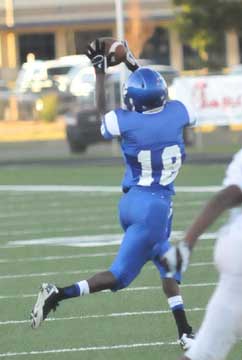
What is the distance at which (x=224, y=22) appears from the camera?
37969 mm

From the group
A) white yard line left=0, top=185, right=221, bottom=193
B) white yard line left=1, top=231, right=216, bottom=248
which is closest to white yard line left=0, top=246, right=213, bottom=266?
white yard line left=1, top=231, right=216, bottom=248

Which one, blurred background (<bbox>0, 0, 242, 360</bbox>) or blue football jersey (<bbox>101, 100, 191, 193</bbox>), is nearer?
blue football jersey (<bbox>101, 100, 191, 193</bbox>)

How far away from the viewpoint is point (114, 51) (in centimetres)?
794

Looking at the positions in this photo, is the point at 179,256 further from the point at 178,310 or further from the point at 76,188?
the point at 76,188

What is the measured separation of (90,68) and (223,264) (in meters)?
26.4

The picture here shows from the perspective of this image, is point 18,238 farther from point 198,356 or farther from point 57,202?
point 198,356

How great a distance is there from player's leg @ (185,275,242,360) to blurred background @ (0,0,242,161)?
585 inches

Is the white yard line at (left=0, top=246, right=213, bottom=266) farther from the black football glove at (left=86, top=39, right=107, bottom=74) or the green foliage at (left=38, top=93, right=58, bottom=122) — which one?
the green foliage at (left=38, top=93, right=58, bottom=122)

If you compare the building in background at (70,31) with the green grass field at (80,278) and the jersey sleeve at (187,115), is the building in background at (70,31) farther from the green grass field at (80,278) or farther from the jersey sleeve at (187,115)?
Answer: the jersey sleeve at (187,115)

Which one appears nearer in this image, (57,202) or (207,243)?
(207,243)

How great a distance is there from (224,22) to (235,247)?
1309 inches

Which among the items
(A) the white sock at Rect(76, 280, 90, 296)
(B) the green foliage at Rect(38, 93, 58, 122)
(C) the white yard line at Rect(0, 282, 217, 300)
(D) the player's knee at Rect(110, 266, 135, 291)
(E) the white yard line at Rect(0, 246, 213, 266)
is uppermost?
(D) the player's knee at Rect(110, 266, 135, 291)

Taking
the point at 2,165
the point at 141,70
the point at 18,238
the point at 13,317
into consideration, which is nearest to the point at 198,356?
the point at 141,70

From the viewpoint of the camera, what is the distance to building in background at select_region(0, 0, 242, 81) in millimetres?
49281
